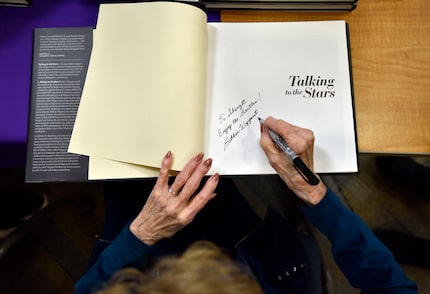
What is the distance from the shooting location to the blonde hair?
2.02ft

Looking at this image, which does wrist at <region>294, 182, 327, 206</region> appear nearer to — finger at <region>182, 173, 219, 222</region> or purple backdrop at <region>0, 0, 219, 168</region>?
finger at <region>182, 173, 219, 222</region>

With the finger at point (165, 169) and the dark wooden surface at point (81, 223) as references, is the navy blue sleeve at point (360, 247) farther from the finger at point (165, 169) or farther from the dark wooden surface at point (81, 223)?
the dark wooden surface at point (81, 223)

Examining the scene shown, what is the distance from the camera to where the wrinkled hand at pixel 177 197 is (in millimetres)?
695

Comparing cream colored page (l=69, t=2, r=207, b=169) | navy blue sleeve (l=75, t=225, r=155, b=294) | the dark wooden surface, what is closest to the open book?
cream colored page (l=69, t=2, r=207, b=169)

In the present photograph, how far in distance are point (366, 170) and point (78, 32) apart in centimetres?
103

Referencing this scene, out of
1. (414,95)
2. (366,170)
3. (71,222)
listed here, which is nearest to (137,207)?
(71,222)

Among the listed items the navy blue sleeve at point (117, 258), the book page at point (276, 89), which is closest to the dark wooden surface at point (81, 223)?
the navy blue sleeve at point (117, 258)

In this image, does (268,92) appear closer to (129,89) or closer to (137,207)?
(129,89)

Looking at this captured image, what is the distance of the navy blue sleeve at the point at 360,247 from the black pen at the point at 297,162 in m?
0.07

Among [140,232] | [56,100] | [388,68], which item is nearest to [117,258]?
[140,232]

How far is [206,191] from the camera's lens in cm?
71

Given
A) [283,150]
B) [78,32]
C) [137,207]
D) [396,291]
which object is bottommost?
[396,291]

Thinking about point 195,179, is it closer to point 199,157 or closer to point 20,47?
point 199,157

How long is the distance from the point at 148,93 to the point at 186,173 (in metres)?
0.15
